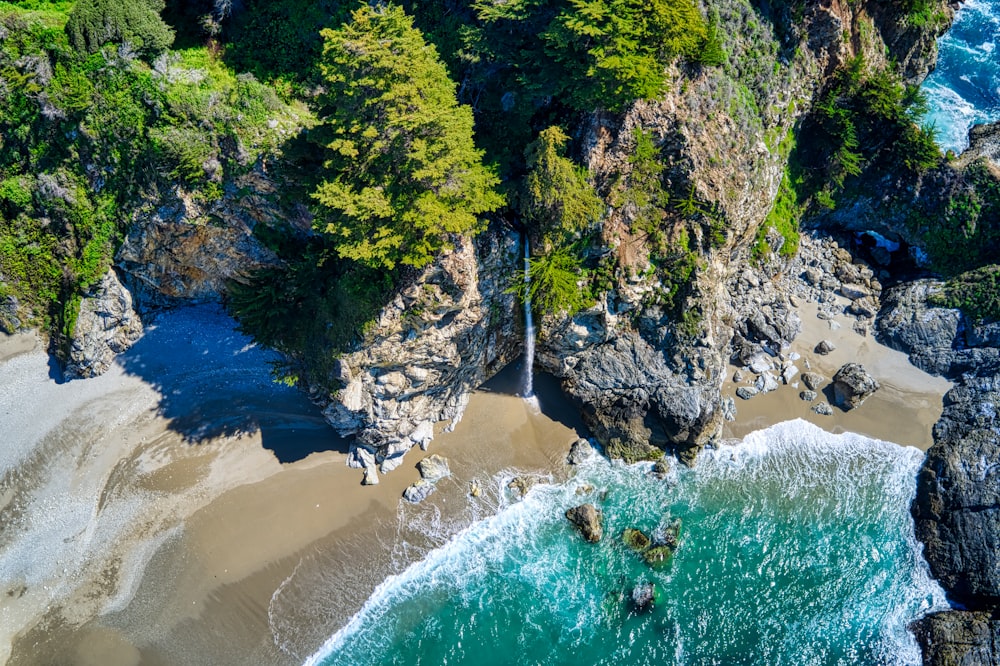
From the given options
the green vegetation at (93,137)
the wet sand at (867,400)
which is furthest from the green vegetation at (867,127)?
the green vegetation at (93,137)

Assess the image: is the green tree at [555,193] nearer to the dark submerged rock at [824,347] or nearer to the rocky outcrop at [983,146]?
the dark submerged rock at [824,347]

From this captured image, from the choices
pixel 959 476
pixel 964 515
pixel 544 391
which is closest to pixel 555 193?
pixel 544 391

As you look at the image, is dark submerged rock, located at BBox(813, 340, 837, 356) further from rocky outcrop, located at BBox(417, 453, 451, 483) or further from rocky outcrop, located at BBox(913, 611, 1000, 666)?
rocky outcrop, located at BBox(417, 453, 451, 483)

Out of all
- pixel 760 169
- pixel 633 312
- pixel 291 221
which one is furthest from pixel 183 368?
pixel 760 169

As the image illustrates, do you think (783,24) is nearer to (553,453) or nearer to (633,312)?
(633,312)

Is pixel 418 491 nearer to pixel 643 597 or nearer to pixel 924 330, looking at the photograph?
pixel 643 597

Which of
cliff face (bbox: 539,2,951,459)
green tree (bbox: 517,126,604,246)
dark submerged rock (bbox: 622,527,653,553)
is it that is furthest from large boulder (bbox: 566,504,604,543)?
green tree (bbox: 517,126,604,246)
